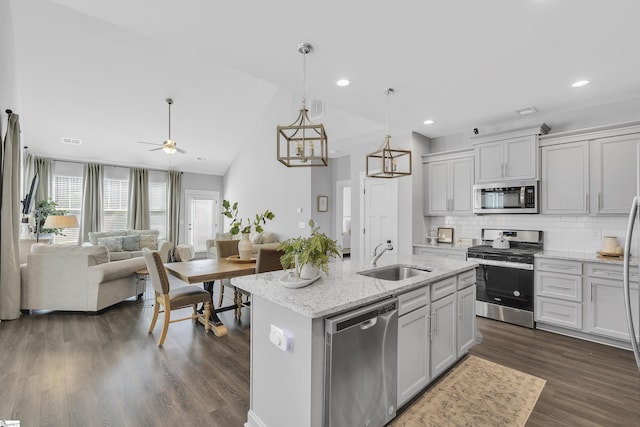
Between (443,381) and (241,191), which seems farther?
(241,191)

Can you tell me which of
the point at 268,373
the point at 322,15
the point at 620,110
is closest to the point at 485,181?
the point at 620,110

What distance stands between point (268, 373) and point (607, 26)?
11.2ft

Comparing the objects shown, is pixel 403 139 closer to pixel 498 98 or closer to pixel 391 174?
pixel 498 98

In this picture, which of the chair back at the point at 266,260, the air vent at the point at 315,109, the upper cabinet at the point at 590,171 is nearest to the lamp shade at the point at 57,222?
the chair back at the point at 266,260

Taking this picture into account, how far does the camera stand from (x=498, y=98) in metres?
3.64

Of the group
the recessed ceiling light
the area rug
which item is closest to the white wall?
the area rug

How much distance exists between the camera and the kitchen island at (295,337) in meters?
1.60

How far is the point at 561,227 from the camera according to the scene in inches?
161

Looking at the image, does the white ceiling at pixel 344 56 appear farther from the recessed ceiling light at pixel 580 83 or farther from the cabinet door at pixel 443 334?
the cabinet door at pixel 443 334

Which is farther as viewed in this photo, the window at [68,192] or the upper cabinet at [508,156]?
the window at [68,192]

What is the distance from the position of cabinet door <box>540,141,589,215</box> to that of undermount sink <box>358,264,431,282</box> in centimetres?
242

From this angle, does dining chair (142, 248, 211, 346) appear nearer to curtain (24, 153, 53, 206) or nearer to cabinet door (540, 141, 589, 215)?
cabinet door (540, 141, 589, 215)

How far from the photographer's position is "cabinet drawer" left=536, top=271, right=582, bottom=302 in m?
3.45

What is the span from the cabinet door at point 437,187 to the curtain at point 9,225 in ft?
18.9
